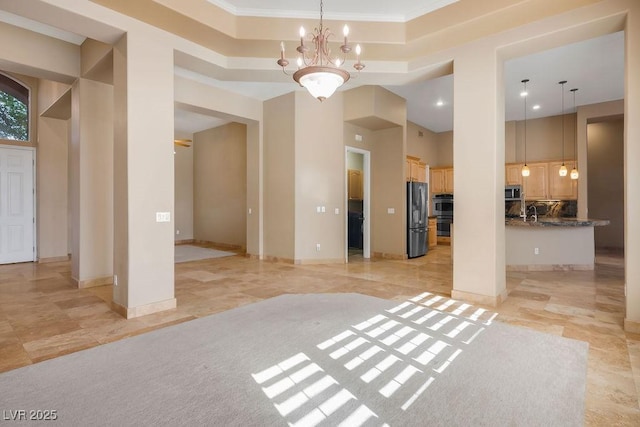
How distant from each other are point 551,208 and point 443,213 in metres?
2.72

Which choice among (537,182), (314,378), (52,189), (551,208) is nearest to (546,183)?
(537,182)

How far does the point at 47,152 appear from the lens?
7008mm

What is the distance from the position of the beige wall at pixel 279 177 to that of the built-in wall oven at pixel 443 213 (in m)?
5.38

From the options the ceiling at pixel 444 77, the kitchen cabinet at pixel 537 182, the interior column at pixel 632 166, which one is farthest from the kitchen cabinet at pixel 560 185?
the interior column at pixel 632 166

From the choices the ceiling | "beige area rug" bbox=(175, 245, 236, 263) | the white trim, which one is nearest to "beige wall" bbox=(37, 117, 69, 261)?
"beige area rug" bbox=(175, 245, 236, 263)

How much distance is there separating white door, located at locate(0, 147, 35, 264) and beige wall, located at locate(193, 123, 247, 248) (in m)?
4.11

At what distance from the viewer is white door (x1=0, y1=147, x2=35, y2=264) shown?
6734 mm

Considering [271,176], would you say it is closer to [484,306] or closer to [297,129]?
[297,129]

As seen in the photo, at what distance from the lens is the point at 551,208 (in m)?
8.68

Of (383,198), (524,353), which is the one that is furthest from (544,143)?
(524,353)

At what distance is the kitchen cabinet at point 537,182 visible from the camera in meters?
8.59

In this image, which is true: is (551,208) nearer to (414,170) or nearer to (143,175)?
(414,170)

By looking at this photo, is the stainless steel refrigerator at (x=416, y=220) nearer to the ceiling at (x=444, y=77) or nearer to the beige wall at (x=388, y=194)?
the beige wall at (x=388, y=194)

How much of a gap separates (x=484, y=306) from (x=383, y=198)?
163 inches
